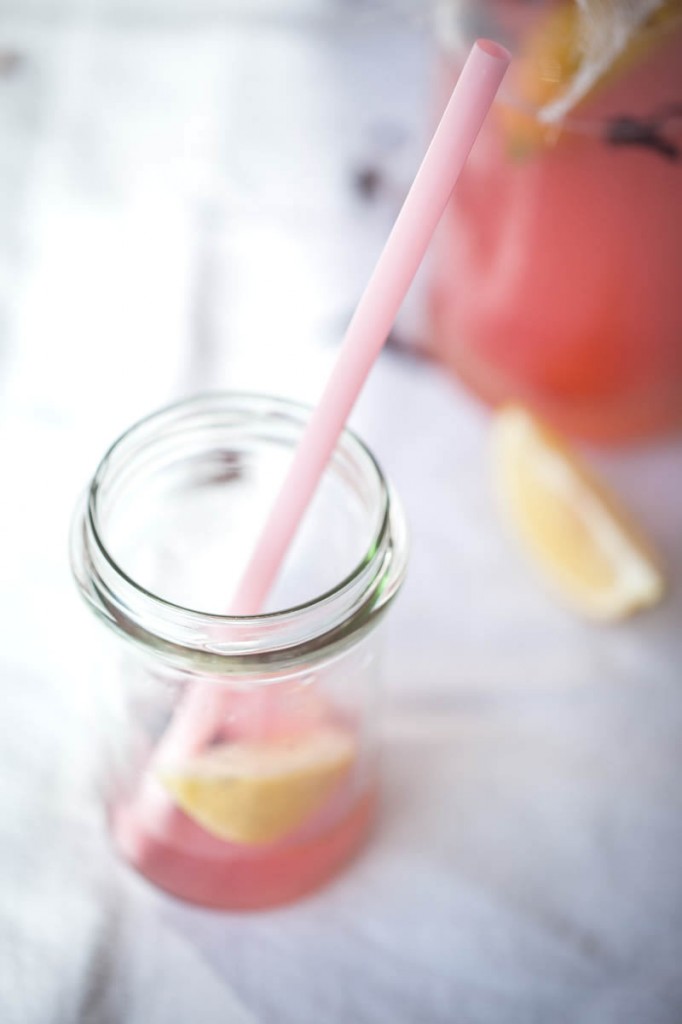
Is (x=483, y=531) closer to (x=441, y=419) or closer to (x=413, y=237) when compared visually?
(x=441, y=419)

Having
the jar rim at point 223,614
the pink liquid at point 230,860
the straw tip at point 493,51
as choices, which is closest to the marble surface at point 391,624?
the pink liquid at point 230,860

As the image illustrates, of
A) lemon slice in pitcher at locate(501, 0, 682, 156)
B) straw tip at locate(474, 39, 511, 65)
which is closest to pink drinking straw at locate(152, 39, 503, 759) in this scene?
straw tip at locate(474, 39, 511, 65)

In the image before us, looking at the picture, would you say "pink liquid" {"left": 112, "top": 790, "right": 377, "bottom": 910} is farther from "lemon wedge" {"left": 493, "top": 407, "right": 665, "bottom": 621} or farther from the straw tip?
the straw tip

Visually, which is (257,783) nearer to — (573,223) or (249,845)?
(249,845)

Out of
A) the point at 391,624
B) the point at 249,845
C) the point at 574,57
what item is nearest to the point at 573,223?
the point at 574,57

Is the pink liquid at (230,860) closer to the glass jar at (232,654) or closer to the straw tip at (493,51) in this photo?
the glass jar at (232,654)

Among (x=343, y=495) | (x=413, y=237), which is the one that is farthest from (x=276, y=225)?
(x=413, y=237)
